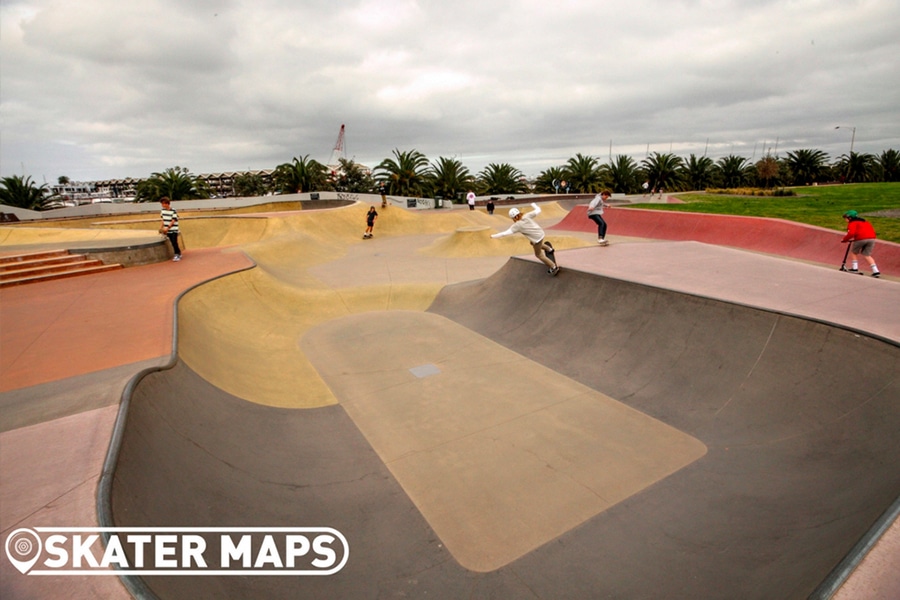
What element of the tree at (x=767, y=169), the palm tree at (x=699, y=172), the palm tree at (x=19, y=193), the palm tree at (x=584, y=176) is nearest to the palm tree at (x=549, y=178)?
the palm tree at (x=584, y=176)

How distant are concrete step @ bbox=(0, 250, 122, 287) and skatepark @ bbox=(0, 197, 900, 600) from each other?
41 cm

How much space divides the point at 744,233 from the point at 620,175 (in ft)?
121

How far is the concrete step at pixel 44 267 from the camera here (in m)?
9.10

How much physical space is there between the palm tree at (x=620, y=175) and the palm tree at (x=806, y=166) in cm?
2814

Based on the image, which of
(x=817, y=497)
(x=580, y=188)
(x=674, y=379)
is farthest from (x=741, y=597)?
(x=580, y=188)

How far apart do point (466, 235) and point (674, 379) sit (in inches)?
454

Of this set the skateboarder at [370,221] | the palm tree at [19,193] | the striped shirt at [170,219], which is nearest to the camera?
the striped shirt at [170,219]

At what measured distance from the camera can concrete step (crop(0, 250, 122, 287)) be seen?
9.10 meters

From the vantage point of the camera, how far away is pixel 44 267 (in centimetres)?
969

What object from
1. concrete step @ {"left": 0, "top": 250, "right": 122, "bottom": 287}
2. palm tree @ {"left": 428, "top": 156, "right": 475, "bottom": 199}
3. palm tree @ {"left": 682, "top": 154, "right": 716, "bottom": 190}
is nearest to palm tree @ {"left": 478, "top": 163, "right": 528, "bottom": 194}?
palm tree @ {"left": 428, "top": 156, "right": 475, "bottom": 199}

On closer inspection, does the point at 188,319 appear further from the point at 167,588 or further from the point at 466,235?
the point at 466,235

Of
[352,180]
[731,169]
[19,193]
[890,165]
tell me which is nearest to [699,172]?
[731,169]

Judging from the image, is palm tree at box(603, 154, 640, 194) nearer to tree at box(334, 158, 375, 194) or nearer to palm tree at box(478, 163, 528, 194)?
palm tree at box(478, 163, 528, 194)

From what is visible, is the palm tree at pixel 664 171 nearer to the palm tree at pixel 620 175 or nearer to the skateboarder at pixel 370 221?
the palm tree at pixel 620 175
